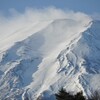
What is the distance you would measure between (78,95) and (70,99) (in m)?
0.75

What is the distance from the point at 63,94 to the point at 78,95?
4.54 feet

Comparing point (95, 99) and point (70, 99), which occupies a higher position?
point (95, 99)

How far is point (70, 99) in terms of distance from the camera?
38.0m

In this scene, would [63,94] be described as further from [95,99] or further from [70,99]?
[95,99]

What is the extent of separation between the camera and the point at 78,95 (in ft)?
124

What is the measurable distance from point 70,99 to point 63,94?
0.86m

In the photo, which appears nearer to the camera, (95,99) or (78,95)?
(78,95)

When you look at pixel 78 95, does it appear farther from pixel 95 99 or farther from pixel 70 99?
pixel 95 99

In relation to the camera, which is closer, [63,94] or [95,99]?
[63,94]

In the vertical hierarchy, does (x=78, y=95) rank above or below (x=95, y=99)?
below

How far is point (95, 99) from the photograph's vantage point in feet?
151

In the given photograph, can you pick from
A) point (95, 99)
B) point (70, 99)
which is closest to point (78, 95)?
point (70, 99)

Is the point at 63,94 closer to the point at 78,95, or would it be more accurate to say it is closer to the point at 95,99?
the point at 78,95

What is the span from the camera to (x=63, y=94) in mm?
38500
